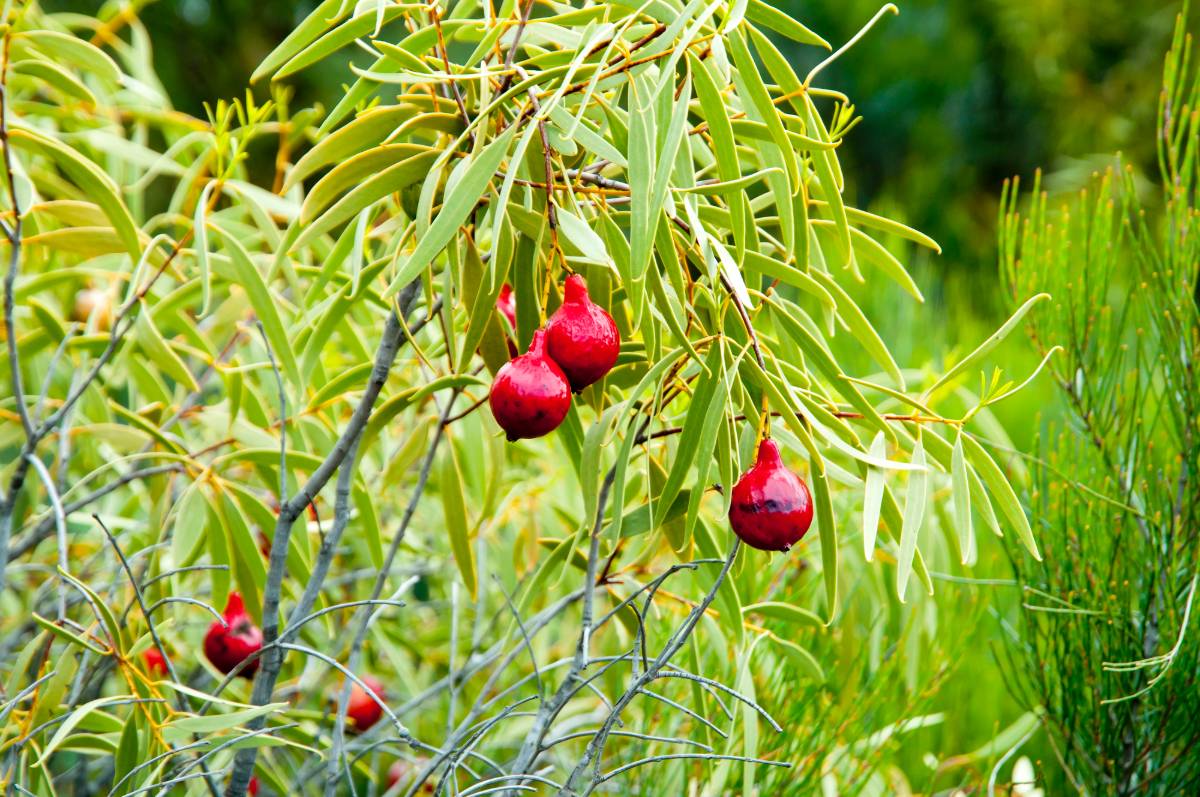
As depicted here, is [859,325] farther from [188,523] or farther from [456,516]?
[188,523]

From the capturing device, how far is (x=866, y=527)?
0.51 meters

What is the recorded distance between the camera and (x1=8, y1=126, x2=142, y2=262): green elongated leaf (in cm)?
77

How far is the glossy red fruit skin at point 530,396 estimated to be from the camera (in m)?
0.55

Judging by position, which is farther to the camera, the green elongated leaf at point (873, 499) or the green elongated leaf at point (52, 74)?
the green elongated leaf at point (52, 74)

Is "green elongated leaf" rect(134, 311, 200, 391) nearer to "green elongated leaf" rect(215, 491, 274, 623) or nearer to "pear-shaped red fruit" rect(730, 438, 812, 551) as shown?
"green elongated leaf" rect(215, 491, 274, 623)

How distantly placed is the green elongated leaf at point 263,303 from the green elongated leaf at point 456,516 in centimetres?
12

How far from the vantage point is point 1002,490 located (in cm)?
61

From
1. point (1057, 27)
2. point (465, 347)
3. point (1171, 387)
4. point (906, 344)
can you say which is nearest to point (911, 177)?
point (1057, 27)

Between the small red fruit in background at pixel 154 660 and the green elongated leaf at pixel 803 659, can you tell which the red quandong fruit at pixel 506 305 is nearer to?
the green elongated leaf at pixel 803 659

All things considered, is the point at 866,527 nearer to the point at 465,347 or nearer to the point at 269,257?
the point at 465,347

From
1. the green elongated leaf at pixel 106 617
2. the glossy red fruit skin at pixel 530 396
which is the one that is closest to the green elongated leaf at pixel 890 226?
the glossy red fruit skin at pixel 530 396

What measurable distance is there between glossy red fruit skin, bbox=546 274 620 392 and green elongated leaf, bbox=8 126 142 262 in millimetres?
368

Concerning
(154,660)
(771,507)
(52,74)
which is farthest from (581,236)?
(154,660)

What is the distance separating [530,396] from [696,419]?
0.29 ft
